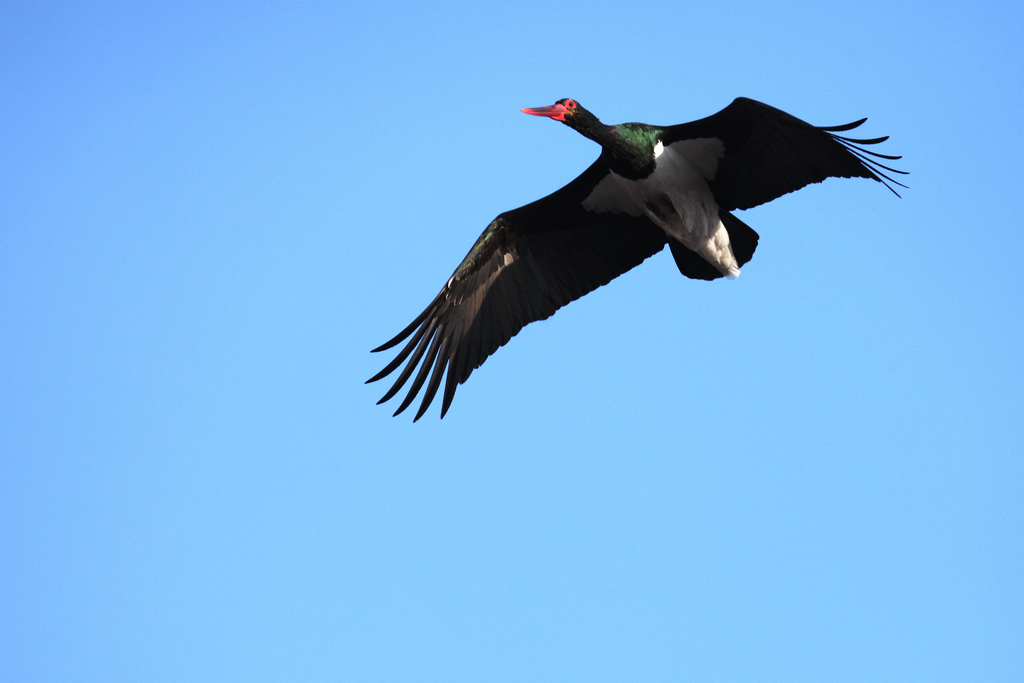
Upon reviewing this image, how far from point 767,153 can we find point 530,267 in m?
2.79

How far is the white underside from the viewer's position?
8891mm

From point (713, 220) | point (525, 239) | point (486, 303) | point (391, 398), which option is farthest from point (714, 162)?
point (391, 398)

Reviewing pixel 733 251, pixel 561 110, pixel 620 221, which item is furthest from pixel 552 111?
pixel 733 251

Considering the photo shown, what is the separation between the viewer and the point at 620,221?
9.80m

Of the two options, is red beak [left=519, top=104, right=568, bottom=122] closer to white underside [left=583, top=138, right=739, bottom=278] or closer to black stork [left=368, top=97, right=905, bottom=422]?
black stork [left=368, top=97, right=905, bottom=422]

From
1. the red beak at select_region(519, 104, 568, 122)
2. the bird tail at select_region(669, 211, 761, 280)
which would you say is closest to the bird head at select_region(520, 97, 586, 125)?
the red beak at select_region(519, 104, 568, 122)

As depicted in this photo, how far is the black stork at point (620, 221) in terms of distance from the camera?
859cm

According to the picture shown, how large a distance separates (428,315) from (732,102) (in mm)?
3732

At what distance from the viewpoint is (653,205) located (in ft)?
29.9

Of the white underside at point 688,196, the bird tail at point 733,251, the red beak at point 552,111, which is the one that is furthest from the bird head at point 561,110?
the bird tail at point 733,251

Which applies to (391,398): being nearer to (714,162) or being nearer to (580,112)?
(580,112)

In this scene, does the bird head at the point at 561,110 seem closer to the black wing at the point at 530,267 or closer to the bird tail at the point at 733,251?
the black wing at the point at 530,267

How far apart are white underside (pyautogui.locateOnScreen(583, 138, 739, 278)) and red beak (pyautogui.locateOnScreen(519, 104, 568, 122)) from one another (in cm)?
84

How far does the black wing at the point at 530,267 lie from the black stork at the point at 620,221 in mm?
11
